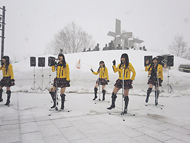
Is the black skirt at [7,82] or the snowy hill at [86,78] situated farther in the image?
the snowy hill at [86,78]

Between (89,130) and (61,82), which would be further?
(61,82)

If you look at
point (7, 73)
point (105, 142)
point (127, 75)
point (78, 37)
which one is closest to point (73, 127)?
point (105, 142)

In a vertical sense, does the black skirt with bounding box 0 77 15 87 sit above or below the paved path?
above

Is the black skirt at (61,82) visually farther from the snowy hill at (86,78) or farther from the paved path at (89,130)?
the snowy hill at (86,78)

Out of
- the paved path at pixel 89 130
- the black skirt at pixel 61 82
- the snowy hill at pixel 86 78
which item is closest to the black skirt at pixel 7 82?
the paved path at pixel 89 130

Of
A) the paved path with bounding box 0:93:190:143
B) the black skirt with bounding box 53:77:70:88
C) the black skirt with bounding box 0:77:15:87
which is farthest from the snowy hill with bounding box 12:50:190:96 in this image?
the paved path with bounding box 0:93:190:143

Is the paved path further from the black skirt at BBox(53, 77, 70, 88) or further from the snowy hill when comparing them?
the snowy hill

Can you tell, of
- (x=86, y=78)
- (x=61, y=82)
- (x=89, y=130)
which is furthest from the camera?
(x=86, y=78)

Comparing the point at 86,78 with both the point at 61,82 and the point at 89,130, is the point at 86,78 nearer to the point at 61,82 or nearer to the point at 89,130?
the point at 61,82

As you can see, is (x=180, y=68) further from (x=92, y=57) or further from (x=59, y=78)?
(x=59, y=78)

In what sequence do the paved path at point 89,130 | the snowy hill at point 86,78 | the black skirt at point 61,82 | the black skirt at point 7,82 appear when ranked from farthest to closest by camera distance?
the snowy hill at point 86,78 < the black skirt at point 7,82 < the black skirt at point 61,82 < the paved path at point 89,130

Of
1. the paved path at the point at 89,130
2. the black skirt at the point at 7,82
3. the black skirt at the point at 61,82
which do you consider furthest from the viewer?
the black skirt at the point at 7,82

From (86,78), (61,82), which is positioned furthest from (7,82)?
(86,78)

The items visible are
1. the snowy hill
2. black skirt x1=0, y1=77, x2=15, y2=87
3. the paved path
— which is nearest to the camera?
the paved path
